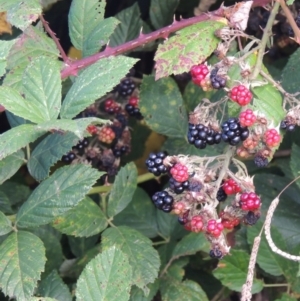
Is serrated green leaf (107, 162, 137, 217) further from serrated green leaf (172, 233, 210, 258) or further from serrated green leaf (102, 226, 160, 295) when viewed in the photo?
serrated green leaf (172, 233, 210, 258)

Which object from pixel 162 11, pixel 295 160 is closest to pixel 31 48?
pixel 162 11

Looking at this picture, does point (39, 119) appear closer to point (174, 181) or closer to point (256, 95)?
point (174, 181)

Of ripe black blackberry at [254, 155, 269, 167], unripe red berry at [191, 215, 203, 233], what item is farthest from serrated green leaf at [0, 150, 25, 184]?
ripe black blackberry at [254, 155, 269, 167]

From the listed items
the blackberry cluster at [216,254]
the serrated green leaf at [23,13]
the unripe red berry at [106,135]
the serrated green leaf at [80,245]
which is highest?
the serrated green leaf at [23,13]

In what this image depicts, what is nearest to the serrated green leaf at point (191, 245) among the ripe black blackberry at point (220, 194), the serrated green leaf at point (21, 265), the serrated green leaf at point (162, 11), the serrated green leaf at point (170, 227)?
the serrated green leaf at point (170, 227)

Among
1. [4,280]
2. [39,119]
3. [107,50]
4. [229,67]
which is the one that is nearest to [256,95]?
[229,67]

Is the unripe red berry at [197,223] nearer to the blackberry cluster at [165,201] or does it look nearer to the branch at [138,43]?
the blackberry cluster at [165,201]

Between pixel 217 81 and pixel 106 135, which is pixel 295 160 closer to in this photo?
pixel 217 81
